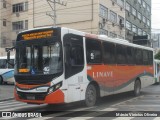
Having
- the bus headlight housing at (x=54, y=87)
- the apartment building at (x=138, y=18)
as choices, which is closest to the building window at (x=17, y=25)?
the apartment building at (x=138, y=18)

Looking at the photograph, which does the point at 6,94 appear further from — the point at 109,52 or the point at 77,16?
the point at 77,16

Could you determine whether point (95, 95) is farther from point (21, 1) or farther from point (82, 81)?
point (21, 1)

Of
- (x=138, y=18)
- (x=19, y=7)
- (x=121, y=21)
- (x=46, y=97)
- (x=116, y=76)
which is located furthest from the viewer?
(x=138, y=18)

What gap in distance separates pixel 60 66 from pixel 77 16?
3930cm

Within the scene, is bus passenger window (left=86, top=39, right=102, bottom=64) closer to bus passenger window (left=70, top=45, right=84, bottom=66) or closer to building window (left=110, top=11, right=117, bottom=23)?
bus passenger window (left=70, top=45, right=84, bottom=66)

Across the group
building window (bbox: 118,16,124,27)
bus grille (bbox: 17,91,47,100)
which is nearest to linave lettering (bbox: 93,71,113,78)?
bus grille (bbox: 17,91,47,100)

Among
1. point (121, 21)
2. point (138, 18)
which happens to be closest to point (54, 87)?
point (121, 21)

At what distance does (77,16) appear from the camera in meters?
50.9

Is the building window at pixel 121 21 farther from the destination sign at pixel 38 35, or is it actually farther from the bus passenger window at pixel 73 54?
the destination sign at pixel 38 35

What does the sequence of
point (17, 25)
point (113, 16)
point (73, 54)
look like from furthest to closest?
point (17, 25) → point (113, 16) → point (73, 54)

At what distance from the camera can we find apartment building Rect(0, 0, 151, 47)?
162ft

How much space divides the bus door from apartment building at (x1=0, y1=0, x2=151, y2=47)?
29.5 meters

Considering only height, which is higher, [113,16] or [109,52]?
[113,16]

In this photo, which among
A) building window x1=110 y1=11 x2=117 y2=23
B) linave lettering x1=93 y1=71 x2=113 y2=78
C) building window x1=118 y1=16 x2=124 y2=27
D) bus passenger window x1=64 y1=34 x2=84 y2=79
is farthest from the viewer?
building window x1=118 y1=16 x2=124 y2=27
